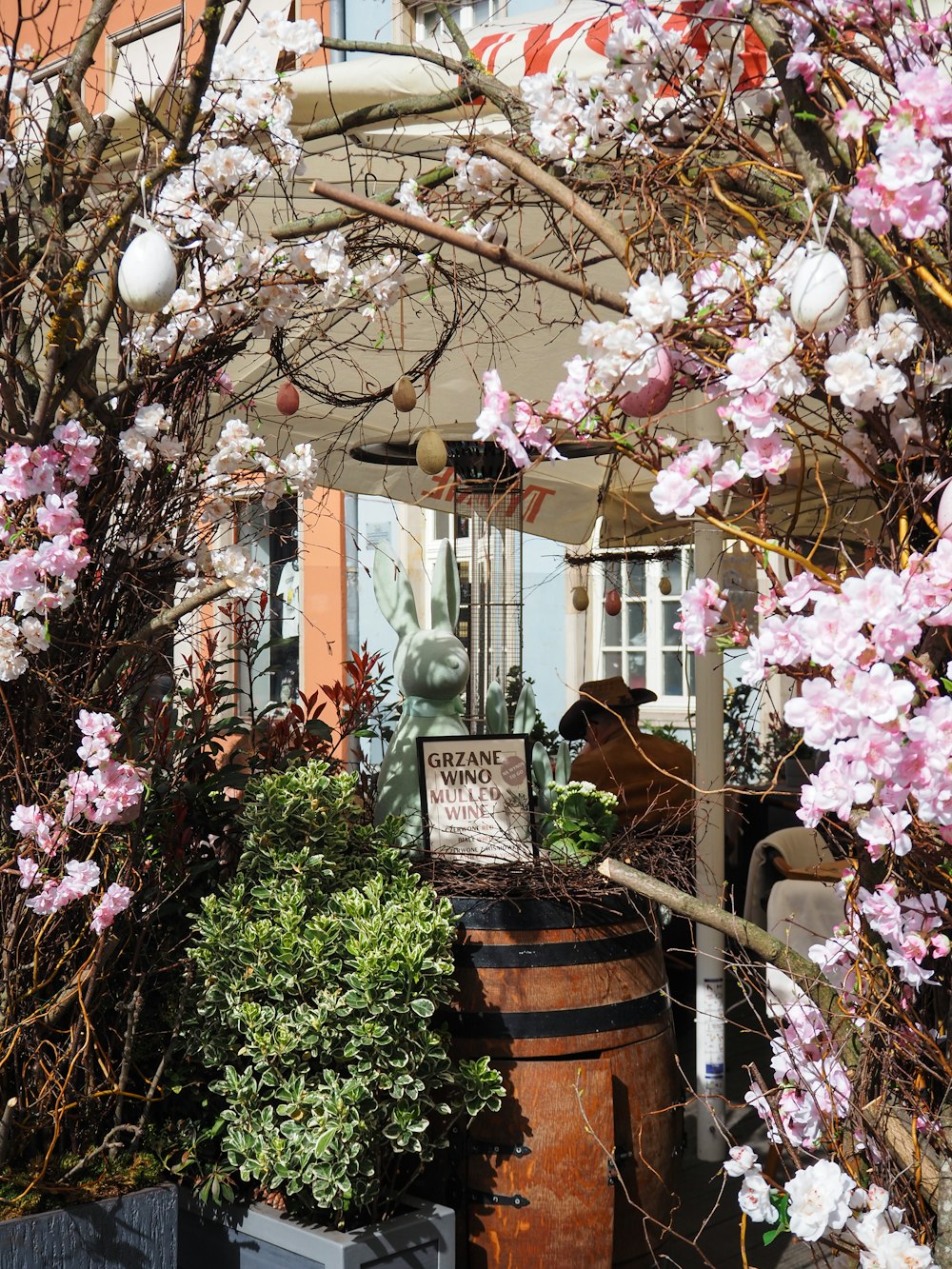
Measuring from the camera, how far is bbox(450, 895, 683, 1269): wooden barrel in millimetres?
2424

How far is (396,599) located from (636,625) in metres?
7.03

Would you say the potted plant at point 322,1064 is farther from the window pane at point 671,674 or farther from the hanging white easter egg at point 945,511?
the window pane at point 671,674

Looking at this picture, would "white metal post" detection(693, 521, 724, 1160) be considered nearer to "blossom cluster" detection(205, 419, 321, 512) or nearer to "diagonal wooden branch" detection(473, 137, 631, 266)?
"blossom cluster" detection(205, 419, 321, 512)

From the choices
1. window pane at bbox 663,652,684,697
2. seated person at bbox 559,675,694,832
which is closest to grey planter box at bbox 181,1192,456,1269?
seated person at bbox 559,675,694,832

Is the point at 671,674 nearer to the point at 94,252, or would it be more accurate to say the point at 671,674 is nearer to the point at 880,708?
the point at 94,252

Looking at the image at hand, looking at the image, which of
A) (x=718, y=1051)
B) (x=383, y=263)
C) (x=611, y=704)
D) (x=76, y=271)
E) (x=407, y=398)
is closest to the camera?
(x=76, y=271)

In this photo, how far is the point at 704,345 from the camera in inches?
54.1

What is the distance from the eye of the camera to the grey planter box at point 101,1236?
84.3 inches

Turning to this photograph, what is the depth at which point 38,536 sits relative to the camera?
2119mm

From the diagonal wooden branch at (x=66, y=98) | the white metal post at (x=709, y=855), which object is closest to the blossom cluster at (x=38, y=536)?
the diagonal wooden branch at (x=66, y=98)

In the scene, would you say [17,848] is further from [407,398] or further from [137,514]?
[407,398]

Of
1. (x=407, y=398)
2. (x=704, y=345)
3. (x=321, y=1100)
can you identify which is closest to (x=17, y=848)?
(x=321, y=1100)

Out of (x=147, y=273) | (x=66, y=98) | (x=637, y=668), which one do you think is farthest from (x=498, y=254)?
(x=637, y=668)

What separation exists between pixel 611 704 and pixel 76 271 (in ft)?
7.91
